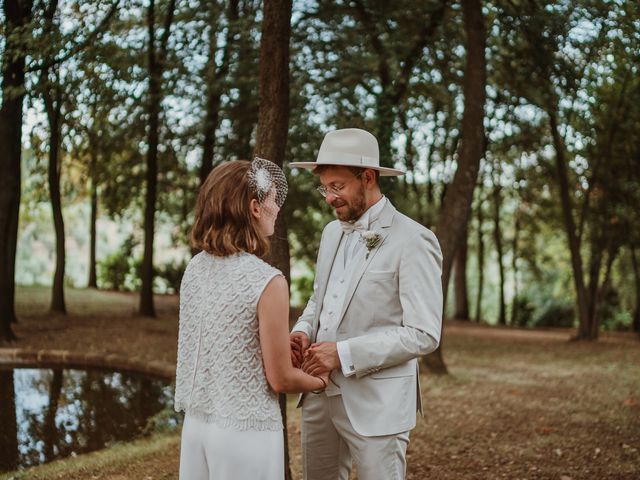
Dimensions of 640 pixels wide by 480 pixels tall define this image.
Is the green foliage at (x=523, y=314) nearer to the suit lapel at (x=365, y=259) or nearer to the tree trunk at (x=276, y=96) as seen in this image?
the tree trunk at (x=276, y=96)

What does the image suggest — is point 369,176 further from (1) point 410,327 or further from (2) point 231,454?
(2) point 231,454

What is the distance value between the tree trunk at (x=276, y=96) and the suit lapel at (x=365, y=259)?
5.79ft

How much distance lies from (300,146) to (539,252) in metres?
19.2

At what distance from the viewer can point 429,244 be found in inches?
130

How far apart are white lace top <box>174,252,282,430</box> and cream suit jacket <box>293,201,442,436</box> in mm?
534

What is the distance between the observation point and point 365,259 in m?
3.41

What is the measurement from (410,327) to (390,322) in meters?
0.18

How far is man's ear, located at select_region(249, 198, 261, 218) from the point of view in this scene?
9.20 feet

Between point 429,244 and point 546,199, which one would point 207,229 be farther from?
point 546,199

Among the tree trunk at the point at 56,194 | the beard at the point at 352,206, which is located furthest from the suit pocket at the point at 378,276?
the tree trunk at the point at 56,194

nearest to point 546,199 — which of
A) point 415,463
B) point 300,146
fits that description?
point 300,146

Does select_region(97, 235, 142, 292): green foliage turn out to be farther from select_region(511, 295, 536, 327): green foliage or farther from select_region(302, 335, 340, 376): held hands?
select_region(302, 335, 340, 376): held hands

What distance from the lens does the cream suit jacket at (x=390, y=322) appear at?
3170mm

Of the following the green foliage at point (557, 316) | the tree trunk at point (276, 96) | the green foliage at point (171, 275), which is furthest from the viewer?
the green foliage at point (557, 316)
